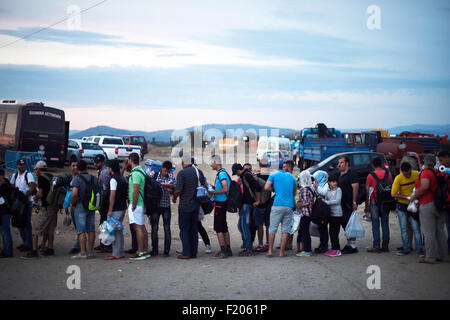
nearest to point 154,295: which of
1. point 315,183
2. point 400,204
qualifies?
point 315,183

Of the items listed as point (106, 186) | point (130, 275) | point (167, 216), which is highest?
point (106, 186)

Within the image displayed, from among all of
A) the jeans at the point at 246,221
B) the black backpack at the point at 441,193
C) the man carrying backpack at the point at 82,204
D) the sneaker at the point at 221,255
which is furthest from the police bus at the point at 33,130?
the black backpack at the point at 441,193

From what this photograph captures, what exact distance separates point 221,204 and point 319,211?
6.09 ft

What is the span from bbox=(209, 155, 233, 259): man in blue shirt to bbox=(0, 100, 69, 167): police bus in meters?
13.6

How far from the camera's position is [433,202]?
7.81 meters

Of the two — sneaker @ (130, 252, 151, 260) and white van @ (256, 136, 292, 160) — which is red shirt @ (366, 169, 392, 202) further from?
white van @ (256, 136, 292, 160)

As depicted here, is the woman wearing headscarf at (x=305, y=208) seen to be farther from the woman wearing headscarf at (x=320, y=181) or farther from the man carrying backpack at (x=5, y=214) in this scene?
the man carrying backpack at (x=5, y=214)

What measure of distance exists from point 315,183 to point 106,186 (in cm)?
417

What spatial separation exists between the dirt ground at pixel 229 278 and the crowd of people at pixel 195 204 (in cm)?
32

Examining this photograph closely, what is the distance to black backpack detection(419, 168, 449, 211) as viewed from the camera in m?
7.72

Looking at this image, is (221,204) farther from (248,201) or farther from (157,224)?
(157,224)

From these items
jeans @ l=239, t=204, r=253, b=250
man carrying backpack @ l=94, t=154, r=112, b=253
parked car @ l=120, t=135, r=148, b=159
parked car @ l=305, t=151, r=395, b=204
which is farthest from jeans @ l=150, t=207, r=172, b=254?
parked car @ l=120, t=135, r=148, b=159
